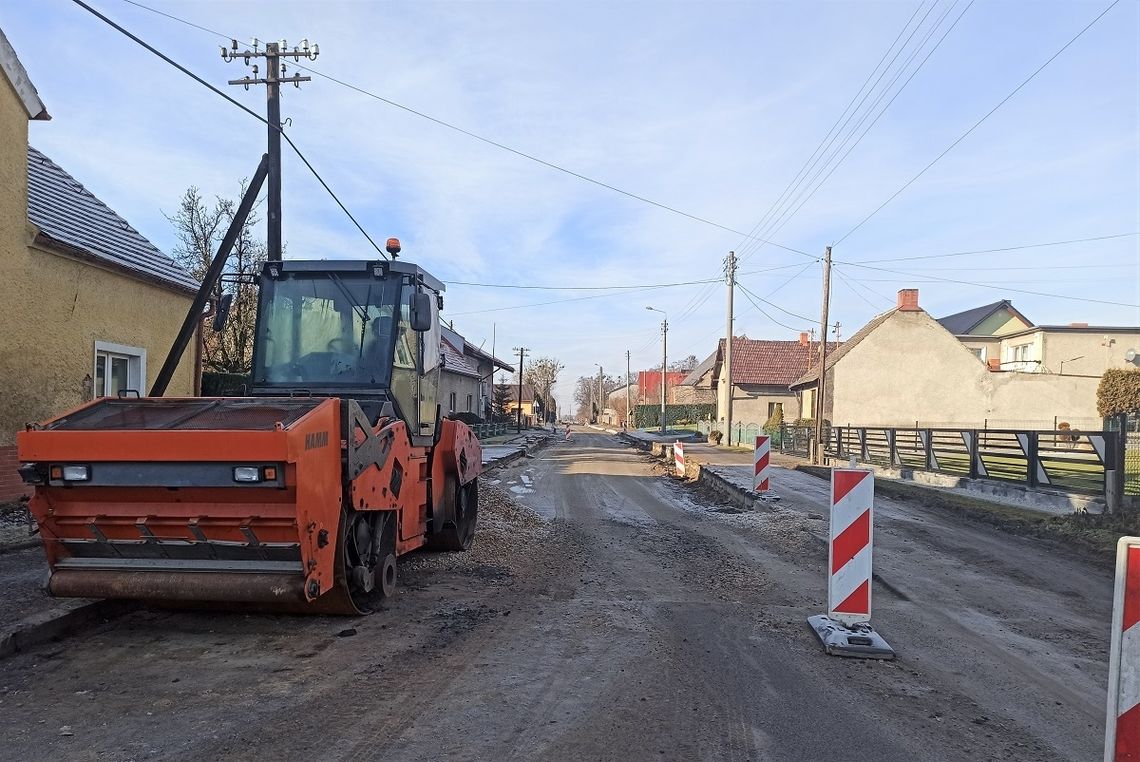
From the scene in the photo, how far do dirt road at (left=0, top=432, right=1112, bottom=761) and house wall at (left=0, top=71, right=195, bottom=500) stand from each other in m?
5.81

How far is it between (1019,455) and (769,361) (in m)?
38.4

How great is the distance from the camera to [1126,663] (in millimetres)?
3088

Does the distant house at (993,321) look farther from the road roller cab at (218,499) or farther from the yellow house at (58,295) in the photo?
the road roller cab at (218,499)

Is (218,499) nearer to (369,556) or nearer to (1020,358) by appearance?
(369,556)

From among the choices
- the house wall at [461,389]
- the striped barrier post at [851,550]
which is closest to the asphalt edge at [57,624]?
the striped barrier post at [851,550]

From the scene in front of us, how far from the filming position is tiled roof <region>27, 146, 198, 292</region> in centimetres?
1090

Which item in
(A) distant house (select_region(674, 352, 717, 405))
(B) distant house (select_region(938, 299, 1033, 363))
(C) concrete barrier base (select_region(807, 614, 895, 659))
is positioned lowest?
(C) concrete barrier base (select_region(807, 614, 895, 659))

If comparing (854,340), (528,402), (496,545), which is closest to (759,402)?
(854,340)

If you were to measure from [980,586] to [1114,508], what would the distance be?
498cm

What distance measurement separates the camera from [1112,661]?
3139 millimetres

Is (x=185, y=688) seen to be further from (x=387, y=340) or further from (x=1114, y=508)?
(x=1114, y=508)

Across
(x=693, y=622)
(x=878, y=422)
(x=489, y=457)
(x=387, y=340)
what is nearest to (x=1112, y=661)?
(x=693, y=622)

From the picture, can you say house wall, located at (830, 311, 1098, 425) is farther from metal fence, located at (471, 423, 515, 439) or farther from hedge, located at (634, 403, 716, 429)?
hedge, located at (634, 403, 716, 429)

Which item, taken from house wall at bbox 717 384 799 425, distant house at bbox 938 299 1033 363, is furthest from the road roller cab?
distant house at bbox 938 299 1033 363
